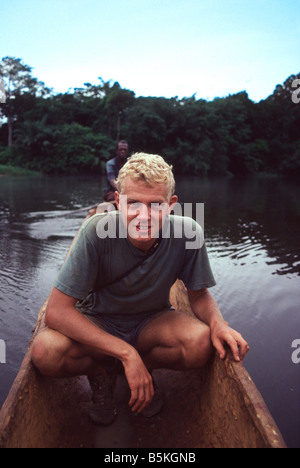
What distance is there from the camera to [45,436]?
1370 millimetres

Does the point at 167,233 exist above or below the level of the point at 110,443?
above

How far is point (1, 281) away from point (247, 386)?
3151mm

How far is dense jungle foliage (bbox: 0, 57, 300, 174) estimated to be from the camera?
25719 millimetres

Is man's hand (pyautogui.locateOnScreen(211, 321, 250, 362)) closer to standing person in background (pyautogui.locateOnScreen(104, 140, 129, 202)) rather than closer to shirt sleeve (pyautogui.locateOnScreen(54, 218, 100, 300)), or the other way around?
shirt sleeve (pyautogui.locateOnScreen(54, 218, 100, 300))

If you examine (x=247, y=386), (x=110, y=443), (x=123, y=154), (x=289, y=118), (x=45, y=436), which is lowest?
(x=110, y=443)

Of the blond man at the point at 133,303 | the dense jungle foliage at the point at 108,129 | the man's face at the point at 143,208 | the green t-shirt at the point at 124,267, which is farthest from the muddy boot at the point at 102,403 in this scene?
the dense jungle foliage at the point at 108,129

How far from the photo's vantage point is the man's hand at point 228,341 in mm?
1422

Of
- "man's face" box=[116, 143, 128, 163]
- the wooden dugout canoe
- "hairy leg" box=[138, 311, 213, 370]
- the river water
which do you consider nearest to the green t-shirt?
"hairy leg" box=[138, 311, 213, 370]

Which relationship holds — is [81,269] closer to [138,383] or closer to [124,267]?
[124,267]

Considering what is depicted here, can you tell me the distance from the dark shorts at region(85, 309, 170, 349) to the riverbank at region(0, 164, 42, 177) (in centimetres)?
2315

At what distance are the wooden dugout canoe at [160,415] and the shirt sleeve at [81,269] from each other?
0.33m

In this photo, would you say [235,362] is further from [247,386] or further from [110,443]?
[110,443]

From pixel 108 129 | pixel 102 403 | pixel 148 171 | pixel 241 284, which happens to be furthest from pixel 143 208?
pixel 108 129
